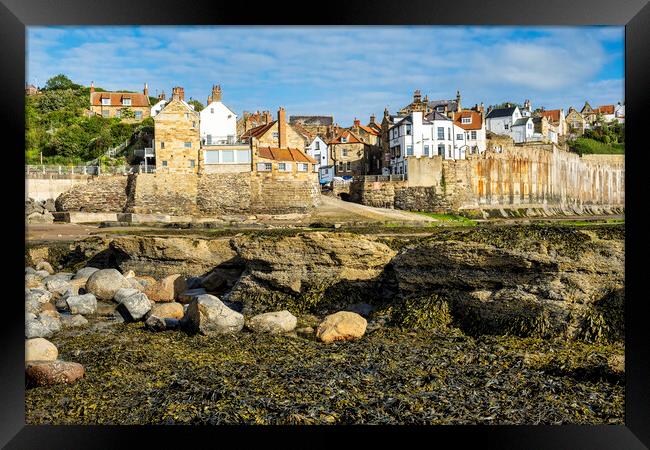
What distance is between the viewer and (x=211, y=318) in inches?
277

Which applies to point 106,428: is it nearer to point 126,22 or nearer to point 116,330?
point 126,22

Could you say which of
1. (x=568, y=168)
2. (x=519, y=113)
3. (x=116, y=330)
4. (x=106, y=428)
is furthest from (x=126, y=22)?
(x=519, y=113)

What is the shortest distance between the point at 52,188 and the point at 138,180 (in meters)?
3.81

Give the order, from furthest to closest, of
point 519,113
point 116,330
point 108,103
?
1. point 519,113
2. point 108,103
3. point 116,330

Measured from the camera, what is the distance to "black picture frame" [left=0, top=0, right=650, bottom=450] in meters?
3.72

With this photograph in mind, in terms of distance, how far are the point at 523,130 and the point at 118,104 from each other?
28704 millimetres

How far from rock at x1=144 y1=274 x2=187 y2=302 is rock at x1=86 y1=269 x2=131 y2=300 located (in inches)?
18.0

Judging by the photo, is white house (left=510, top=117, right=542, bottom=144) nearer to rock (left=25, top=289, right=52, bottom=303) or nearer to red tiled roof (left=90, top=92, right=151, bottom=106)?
red tiled roof (left=90, top=92, right=151, bottom=106)

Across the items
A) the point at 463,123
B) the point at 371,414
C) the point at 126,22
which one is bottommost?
the point at 371,414

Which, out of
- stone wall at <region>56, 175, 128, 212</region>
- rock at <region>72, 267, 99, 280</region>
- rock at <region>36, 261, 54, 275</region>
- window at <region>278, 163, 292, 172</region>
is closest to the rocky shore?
rock at <region>72, 267, 99, 280</region>

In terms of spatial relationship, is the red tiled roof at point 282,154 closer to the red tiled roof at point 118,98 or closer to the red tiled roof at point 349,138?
the red tiled roof at point 349,138

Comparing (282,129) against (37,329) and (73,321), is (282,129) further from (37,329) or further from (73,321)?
(37,329)

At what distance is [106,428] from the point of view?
3.79m

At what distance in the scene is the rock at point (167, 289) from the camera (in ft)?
31.8
